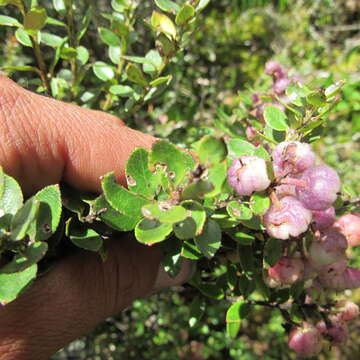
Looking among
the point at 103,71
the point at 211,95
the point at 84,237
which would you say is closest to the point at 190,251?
the point at 84,237

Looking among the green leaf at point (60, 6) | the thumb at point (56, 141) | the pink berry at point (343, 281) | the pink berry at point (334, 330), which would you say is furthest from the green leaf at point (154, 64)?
the pink berry at point (334, 330)

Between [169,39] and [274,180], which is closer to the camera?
[274,180]

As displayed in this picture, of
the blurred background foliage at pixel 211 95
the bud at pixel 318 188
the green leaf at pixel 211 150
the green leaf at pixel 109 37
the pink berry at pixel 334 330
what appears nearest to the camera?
the green leaf at pixel 211 150

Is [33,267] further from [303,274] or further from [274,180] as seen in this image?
[303,274]

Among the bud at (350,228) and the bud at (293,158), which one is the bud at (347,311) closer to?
the bud at (350,228)

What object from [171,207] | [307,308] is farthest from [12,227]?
[307,308]

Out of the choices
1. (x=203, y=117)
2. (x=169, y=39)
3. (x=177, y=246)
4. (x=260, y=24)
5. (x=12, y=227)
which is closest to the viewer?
(x=12, y=227)

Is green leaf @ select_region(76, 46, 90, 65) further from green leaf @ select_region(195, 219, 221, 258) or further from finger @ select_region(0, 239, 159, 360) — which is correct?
green leaf @ select_region(195, 219, 221, 258)

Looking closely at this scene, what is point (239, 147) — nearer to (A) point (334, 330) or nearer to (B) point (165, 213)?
(B) point (165, 213)
